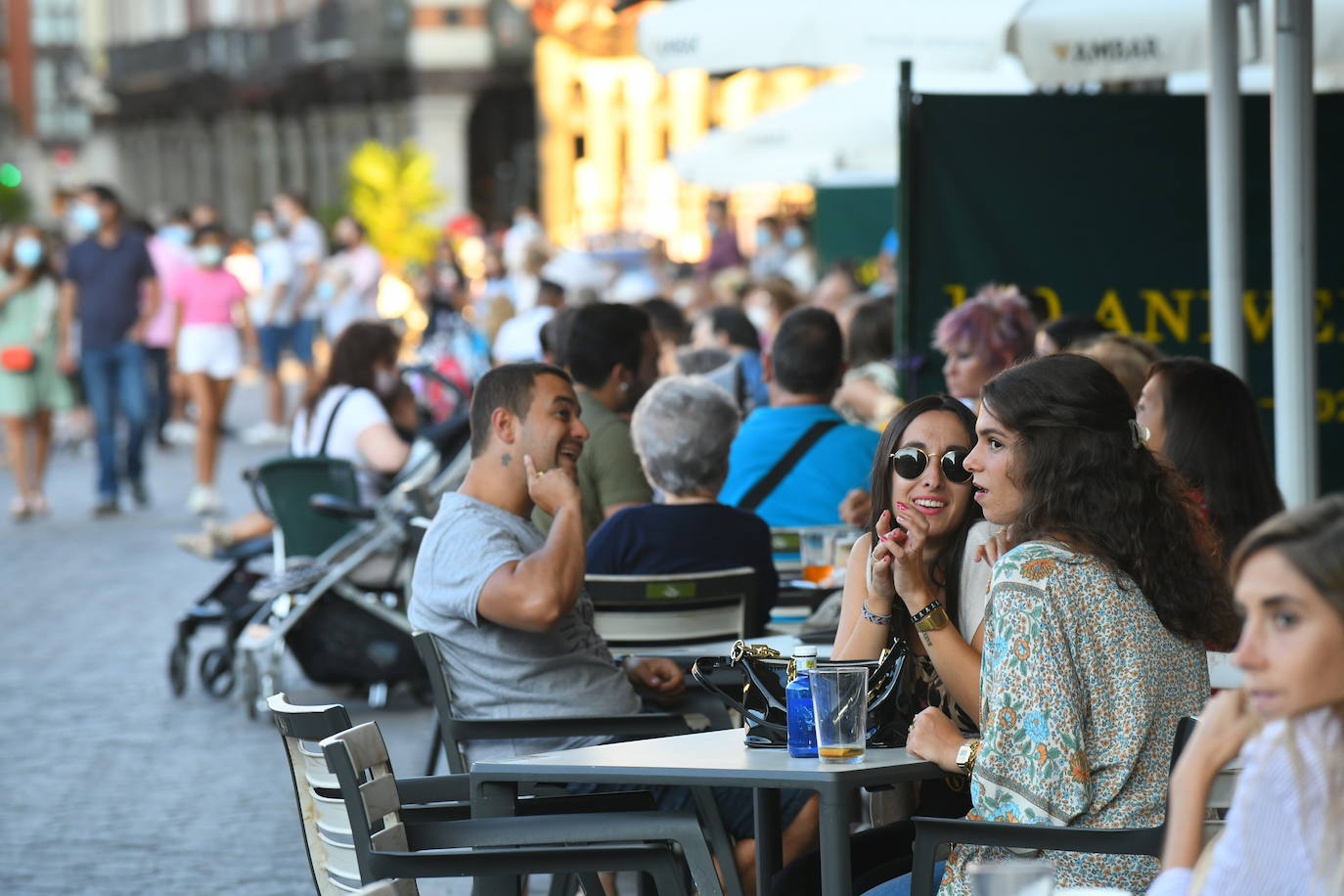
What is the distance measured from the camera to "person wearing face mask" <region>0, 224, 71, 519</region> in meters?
14.7

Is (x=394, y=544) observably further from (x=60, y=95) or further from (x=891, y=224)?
(x=60, y=95)

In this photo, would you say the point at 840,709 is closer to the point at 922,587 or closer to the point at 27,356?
the point at 922,587

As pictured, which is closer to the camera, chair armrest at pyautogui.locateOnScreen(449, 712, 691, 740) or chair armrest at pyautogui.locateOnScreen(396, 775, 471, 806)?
chair armrest at pyautogui.locateOnScreen(396, 775, 471, 806)

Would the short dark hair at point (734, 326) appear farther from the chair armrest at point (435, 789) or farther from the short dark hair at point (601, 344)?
the chair armrest at point (435, 789)

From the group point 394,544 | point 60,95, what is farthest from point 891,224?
point 60,95

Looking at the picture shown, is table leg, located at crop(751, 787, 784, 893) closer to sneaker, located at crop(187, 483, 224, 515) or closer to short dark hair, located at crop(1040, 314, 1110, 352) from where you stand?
short dark hair, located at crop(1040, 314, 1110, 352)

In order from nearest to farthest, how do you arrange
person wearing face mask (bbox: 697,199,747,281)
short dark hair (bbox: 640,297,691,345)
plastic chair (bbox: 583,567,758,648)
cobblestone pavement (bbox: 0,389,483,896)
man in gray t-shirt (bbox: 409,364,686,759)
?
man in gray t-shirt (bbox: 409,364,686,759)
plastic chair (bbox: 583,567,758,648)
cobblestone pavement (bbox: 0,389,483,896)
short dark hair (bbox: 640,297,691,345)
person wearing face mask (bbox: 697,199,747,281)

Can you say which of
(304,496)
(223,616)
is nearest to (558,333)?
(304,496)

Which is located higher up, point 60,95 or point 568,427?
point 60,95

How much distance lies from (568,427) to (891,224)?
1204cm

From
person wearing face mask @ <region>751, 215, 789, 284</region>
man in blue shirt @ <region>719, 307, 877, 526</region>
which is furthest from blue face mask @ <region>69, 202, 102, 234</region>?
man in blue shirt @ <region>719, 307, 877, 526</region>

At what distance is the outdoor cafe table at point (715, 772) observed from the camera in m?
3.48

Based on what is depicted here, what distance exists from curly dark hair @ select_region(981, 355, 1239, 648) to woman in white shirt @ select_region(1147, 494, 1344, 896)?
39.0 inches

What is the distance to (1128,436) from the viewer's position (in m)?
3.59
